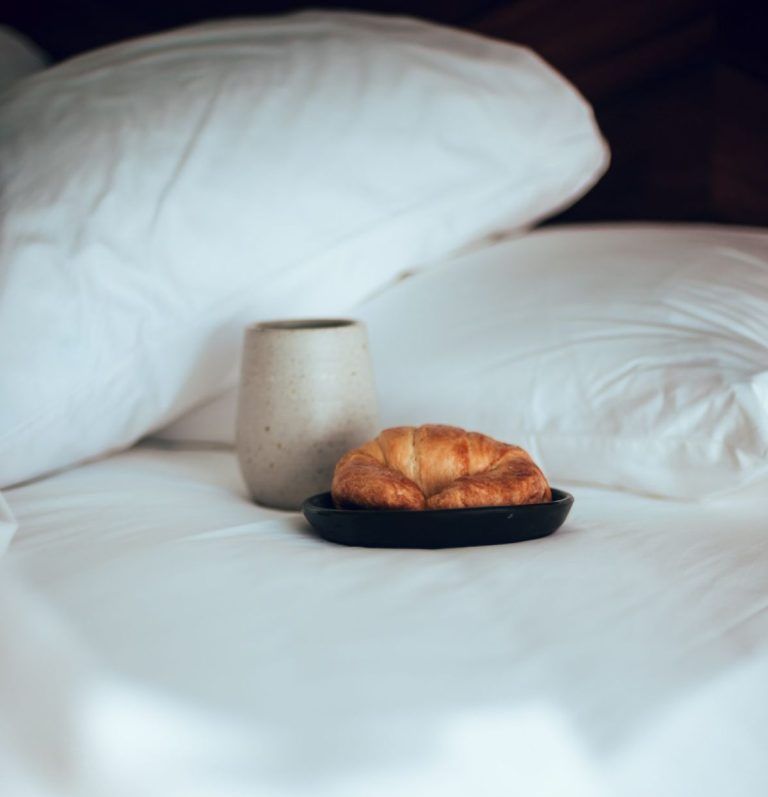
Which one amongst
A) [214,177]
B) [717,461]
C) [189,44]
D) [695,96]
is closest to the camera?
[717,461]

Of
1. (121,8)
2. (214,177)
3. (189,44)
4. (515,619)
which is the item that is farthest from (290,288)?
(121,8)

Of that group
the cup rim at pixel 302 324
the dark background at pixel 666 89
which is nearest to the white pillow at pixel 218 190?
the cup rim at pixel 302 324

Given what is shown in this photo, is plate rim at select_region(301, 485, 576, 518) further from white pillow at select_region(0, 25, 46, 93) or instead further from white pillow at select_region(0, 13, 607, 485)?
white pillow at select_region(0, 25, 46, 93)

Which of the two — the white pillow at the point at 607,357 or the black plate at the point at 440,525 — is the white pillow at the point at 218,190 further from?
the black plate at the point at 440,525

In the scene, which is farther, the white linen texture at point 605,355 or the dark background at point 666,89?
the dark background at point 666,89

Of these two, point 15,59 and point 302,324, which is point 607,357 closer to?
point 302,324

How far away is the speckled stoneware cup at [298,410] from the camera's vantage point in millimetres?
583

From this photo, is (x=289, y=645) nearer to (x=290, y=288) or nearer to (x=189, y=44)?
(x=290, y=288)

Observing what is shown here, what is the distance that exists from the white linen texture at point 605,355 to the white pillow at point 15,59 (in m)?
0.50

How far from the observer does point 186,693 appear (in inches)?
13.1

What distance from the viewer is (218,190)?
0.67 m

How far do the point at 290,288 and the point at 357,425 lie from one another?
15 centimetres

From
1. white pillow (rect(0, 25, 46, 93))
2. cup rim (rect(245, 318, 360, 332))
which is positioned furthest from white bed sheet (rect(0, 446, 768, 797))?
white pillow (rect(0, 25, 46, 93))

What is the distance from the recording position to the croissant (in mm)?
473
